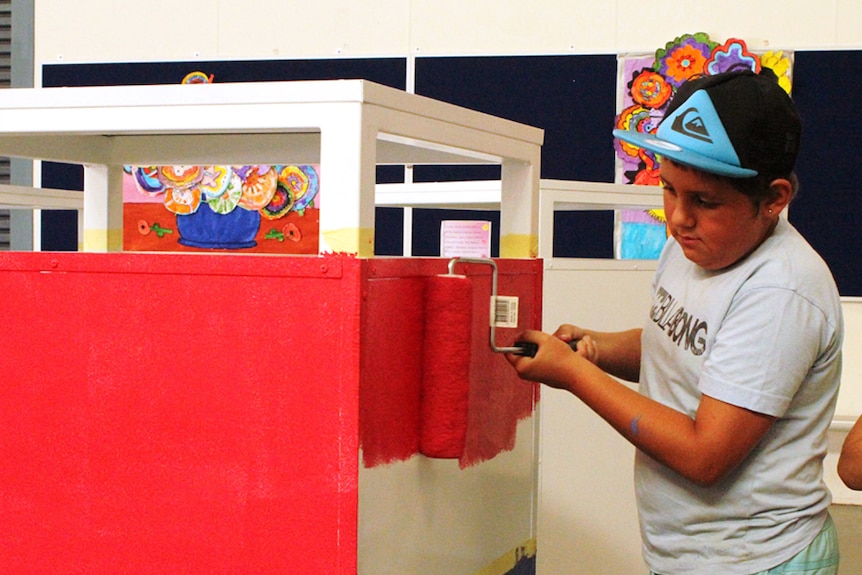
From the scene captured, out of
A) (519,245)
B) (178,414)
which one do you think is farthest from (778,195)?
(178,414)

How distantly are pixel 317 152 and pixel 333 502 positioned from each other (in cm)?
49

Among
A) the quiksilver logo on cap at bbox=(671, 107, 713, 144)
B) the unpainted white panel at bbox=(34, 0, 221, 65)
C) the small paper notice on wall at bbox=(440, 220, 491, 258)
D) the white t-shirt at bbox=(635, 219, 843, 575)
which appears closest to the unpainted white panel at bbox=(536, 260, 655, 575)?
the white t-shirt at bbox=(635, 219, 843, 575)

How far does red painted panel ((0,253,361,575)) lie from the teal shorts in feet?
1.65

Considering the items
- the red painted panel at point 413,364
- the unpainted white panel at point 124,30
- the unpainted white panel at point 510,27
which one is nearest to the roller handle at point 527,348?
the red painted panel at point 413,364

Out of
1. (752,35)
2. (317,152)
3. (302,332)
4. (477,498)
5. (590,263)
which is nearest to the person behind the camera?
(302,332)

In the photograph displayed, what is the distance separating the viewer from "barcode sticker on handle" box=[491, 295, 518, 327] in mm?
883

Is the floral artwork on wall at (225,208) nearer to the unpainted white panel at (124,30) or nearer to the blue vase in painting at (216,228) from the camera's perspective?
the blue vase in painting at (216,228)

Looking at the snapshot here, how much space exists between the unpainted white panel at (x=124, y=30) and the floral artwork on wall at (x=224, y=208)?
15 cm

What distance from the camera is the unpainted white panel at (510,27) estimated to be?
343cm

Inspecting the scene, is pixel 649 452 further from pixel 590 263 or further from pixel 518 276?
pixel 590 263

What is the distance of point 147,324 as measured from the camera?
A: 0.73m

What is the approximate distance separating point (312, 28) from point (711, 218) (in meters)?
2.89

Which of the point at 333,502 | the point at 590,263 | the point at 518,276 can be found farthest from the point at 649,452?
the point at 590,263

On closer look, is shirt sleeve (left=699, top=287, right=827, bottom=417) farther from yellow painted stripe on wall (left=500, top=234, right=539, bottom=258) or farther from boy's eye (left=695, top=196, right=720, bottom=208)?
yellow painted stripe on wall (left=500, top=234, right=539, bottom=258)
